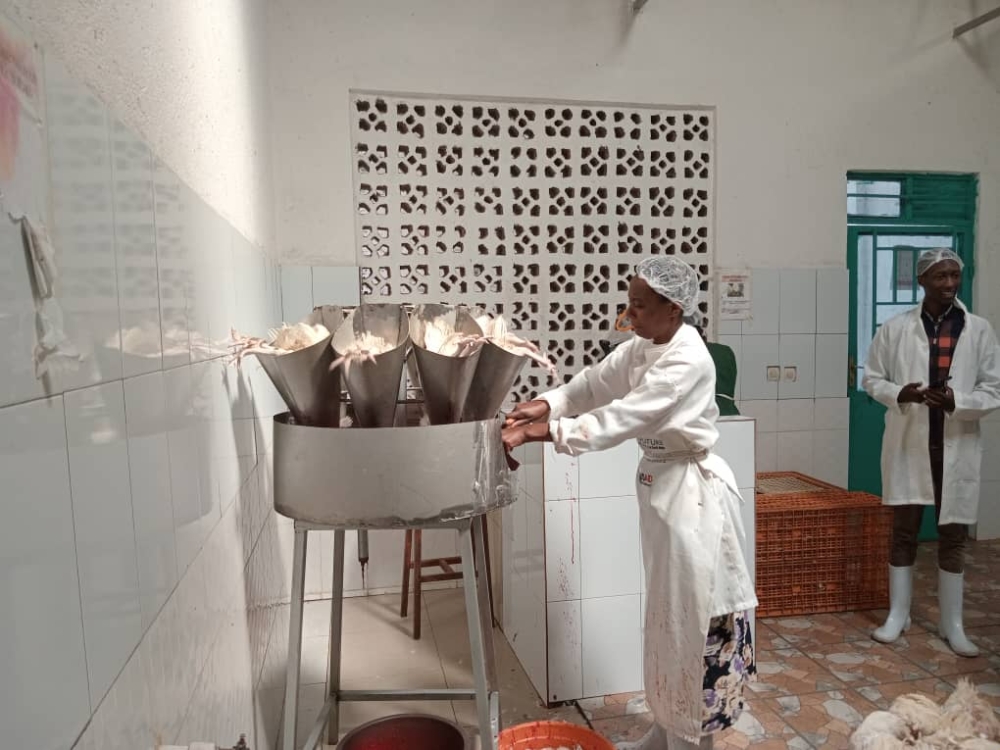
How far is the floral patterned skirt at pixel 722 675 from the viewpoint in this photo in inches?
71.1

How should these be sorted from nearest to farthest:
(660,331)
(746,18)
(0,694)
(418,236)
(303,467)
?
(0,694), (303,467), (660,331), (418,236), (746,18)

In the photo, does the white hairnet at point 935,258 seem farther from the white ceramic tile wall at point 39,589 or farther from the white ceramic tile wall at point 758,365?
the white ceramic tile wall at point 39,589

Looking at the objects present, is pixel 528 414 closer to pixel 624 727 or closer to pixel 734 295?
pixel 624 727

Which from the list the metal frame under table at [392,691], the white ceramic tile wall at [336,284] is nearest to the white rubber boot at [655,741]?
the metal frame under table at [392,691]

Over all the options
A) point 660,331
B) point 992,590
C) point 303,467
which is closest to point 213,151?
point 303,467

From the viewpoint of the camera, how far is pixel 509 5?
337 cm

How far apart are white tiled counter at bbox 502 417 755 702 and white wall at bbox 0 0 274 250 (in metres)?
1.34

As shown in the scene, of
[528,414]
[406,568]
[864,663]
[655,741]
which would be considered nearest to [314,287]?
[406,568]

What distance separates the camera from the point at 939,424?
2.84 m

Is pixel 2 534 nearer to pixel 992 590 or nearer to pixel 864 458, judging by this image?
pixel 992 590

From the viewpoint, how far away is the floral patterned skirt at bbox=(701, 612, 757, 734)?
1.81 meters

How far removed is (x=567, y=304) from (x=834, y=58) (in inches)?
82.8

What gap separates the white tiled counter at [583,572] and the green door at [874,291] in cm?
231

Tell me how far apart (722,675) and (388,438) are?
122cm
